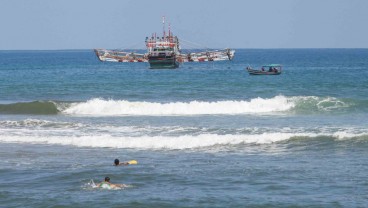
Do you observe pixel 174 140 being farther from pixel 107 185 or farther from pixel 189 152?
pixel 107 185

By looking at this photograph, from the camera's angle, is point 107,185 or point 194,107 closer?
point 107,185

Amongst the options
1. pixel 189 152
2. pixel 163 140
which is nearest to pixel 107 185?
pixel 189 152

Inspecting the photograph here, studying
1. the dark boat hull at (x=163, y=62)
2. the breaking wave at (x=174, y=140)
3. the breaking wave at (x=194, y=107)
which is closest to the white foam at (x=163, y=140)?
the breaking wave at (x=174, y=140)

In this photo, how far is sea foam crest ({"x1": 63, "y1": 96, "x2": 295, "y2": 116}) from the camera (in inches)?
1681

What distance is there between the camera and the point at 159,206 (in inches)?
743

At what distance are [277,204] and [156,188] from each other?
3816 mm

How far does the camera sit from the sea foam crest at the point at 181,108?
4269 cm

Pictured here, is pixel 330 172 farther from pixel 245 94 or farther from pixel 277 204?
pixel 245 94

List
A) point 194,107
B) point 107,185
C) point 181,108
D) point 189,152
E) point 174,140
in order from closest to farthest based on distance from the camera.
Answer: point 107,185 → point 189,152 → point 174,140 → point 181,108 → point 194,107

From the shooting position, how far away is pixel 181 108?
142 ft

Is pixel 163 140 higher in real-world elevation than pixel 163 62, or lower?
lower

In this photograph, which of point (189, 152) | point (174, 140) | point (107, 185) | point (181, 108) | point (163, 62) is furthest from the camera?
point (163, 62)

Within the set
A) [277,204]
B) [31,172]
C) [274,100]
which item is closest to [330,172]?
[277,204]

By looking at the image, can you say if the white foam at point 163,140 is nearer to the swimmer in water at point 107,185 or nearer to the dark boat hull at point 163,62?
the swimmer in water at point 107,185
